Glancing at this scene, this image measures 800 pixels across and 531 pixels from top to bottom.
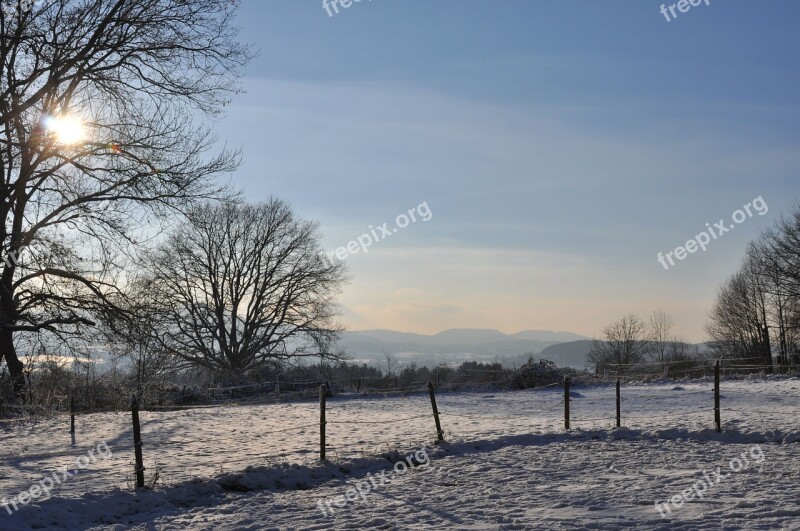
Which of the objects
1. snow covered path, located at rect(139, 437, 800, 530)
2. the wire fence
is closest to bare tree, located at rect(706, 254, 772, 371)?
the wire fence

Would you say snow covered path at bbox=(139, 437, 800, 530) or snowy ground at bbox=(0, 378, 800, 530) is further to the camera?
snowy ground at bbox=(0, 378, 800, 530)

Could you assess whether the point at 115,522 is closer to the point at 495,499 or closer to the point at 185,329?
the point at 495,499

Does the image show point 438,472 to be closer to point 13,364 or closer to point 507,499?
point 507,499

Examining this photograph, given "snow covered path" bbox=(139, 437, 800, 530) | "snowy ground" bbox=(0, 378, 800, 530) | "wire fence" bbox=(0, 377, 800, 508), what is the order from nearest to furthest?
"snow covered path" bbox=(139, 437, 800, 530)
"snowy ground" bbox=(0, 378, 800, 530)
"wire fence" bbox=(0, 377, 800, 508)

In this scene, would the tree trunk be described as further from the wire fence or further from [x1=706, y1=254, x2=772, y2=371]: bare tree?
[x1=706, y1=254, x2=772, y2=371]: bare tree

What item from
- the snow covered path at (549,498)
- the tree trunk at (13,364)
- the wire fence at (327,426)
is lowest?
the snow covered path at (549,498)

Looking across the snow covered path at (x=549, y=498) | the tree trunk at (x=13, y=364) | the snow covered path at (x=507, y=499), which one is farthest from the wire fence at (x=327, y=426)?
the snow covered path at (x=549, y=498)

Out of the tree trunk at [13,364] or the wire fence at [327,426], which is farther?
the tree trunk at [13,364]

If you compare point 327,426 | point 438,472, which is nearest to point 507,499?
point 438,472

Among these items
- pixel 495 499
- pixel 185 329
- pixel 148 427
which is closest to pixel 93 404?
pixel 148 427

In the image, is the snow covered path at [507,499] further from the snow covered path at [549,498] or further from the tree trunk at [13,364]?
the tree trunk at [13,364]

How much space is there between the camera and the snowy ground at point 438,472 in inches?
359

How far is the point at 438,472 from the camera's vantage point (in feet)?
40.7

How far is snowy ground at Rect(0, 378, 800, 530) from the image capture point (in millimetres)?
9125
